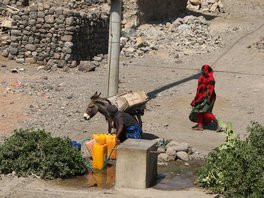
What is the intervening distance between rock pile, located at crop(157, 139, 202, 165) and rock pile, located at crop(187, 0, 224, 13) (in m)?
19.5

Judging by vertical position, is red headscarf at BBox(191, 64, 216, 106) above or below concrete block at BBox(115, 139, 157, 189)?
above

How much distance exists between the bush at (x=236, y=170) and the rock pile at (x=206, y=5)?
21.2m

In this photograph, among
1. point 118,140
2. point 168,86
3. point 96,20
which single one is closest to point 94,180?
point 118,140

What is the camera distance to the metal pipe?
12.8 metres

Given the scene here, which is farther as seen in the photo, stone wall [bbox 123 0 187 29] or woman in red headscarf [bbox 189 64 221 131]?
stone wall [bbox 123 0 187 29]

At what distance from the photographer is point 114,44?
1286 cm

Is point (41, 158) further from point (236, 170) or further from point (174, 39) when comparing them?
point (174, 39)

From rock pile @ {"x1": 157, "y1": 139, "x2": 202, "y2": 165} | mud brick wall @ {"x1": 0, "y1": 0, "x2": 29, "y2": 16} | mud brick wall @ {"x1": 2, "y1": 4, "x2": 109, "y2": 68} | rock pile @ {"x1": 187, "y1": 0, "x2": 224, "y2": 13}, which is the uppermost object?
rock pile @ {"x1": 187, "y1": 0, "x2": 224, "y2": 13}

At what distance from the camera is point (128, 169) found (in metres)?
7.80

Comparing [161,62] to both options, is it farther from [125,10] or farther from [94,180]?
[94,180]

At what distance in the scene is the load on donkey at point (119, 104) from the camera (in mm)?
9789

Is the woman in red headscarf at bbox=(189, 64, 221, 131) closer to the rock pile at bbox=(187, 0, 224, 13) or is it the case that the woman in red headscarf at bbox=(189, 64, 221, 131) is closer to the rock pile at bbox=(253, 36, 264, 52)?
the rock pile at bbox=(253, 36, 264, 52)

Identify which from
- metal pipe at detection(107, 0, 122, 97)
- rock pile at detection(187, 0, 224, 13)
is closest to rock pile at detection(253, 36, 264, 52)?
rock pile at detection(187, 0, 224, 13)

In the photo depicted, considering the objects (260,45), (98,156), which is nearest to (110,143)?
(98,156)
